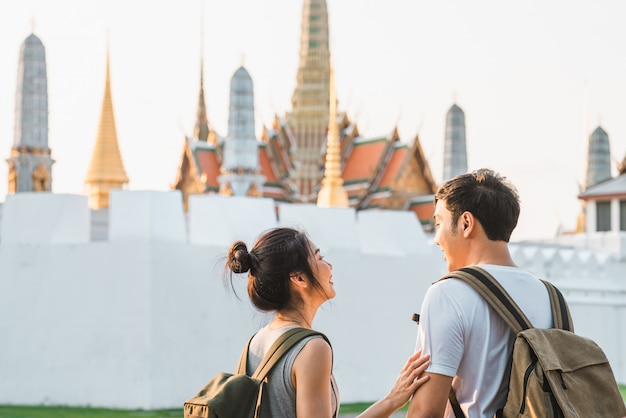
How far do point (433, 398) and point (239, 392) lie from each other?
1.34 ft

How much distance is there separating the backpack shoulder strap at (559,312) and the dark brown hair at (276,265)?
51 centimetres

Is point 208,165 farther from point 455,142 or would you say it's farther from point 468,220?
point 468,220

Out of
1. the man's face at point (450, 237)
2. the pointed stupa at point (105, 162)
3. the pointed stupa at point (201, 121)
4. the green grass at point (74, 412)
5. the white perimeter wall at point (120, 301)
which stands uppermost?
the pointed stupa at point (201, 121)

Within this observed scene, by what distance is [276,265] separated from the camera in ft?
8.45

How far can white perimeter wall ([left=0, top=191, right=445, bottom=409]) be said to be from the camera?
9938 millimetres

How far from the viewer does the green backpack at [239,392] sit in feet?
7.70

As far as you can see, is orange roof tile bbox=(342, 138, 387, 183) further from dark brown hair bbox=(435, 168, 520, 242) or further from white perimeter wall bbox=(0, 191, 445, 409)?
dark brown hair bbox=(435, 168, 520, 242)

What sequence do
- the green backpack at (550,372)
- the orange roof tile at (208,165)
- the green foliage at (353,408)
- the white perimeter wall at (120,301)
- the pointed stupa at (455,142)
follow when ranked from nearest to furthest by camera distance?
the green backpack at (550,372) < the white perimeter wall at (120,301) < the green foliage at (353,408) < the pointed stupa at (455,142) < the orange roof tile at (208,165)

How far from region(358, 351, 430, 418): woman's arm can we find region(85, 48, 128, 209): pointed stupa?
2034 cm

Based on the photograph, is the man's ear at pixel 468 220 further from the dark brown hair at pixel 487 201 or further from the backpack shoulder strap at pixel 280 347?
the backpack shoulder strap at pixel 280 347

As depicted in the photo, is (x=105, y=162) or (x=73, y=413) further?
(x=105, y=162)

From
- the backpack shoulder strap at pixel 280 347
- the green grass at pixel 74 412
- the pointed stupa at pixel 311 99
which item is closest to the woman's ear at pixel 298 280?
the backpack shoulder strap at pixel 280 347

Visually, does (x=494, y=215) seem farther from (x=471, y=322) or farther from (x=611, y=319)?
(x=611, y=319)

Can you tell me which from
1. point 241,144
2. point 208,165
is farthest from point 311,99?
point 241,144
